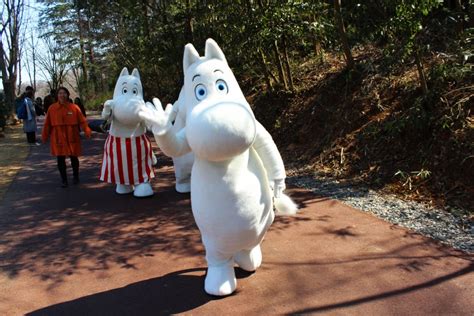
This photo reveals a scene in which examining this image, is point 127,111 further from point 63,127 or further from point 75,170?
point 75,170

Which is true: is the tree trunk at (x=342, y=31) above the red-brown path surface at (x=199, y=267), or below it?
above

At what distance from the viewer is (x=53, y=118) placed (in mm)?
6656

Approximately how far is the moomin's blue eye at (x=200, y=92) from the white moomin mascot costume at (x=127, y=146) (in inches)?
120

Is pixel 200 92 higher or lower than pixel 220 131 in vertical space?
higher

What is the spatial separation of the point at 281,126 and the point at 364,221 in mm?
4840

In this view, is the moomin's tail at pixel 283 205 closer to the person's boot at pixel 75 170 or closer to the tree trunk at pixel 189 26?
the person's boot at pixel 75 170

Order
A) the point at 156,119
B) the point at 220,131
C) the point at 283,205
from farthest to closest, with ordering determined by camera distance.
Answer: the point at 283,205 < the point at 156,119 < the point at 220,131

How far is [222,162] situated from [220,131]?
334 mm

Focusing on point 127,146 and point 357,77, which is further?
point 357,77

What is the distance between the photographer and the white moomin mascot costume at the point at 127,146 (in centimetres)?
607

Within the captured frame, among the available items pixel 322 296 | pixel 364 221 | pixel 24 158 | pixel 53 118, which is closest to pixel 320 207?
pixel 364 221

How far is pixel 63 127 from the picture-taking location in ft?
22.1

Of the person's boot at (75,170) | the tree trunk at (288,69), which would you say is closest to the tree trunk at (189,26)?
the tree trunk at (288,69)

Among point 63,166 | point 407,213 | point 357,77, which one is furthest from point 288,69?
point 407,213
